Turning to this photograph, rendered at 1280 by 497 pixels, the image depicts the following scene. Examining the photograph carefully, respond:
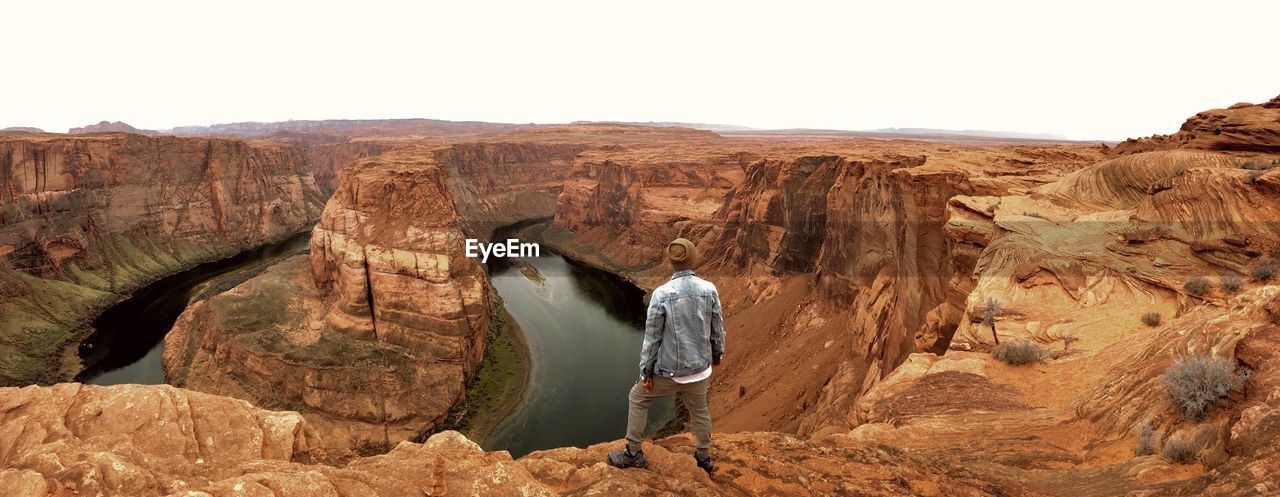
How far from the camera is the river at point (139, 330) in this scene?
1297 inches

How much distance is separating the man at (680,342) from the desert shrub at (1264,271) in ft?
35.6

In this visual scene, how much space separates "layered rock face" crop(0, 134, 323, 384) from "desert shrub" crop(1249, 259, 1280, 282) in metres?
51.1

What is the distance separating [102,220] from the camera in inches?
2076

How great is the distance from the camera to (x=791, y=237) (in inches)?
1634

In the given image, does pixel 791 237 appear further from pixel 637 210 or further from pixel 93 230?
pixel 93 230

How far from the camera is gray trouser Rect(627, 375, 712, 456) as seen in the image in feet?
19.2

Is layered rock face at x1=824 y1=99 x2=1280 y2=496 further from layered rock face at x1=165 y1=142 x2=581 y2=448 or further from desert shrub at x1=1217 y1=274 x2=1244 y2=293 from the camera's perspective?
layered rock face at x1=165 y1=142 x2=581 y2=448

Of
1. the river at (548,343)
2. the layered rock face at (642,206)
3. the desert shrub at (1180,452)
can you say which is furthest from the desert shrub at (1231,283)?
the layered rock face at (642,206)

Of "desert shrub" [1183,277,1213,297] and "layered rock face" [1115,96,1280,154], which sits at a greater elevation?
"layered rock face" [1115,96,1280,154]

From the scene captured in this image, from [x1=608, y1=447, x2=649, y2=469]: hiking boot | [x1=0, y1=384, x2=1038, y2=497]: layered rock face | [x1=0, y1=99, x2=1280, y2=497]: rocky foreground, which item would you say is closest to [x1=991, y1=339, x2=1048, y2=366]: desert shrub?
[x1=0, y1=99, x2=1280, y2=497]: rocky foreground

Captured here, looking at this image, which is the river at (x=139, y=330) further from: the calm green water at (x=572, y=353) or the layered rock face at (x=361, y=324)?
the calm green water at (x=572, y=353)

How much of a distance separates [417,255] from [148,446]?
77.4 ft

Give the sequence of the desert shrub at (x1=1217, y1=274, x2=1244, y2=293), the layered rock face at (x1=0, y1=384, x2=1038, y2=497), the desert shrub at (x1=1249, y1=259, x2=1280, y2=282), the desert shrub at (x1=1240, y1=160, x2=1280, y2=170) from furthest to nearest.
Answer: the desert shrub at (x1=1240, y1=160, x2=1280, y2=170) < the desert shrub at (x1=1249, y1=259, x2=1280, y2=282) < the desert shrub at (x1=1217, y1=274, x2=1244, y2=293) < the layered rock face at (x1=0, y1=384, x2=1038, y2=497)

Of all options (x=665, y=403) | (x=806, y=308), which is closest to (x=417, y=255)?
(x=665, y=403)
